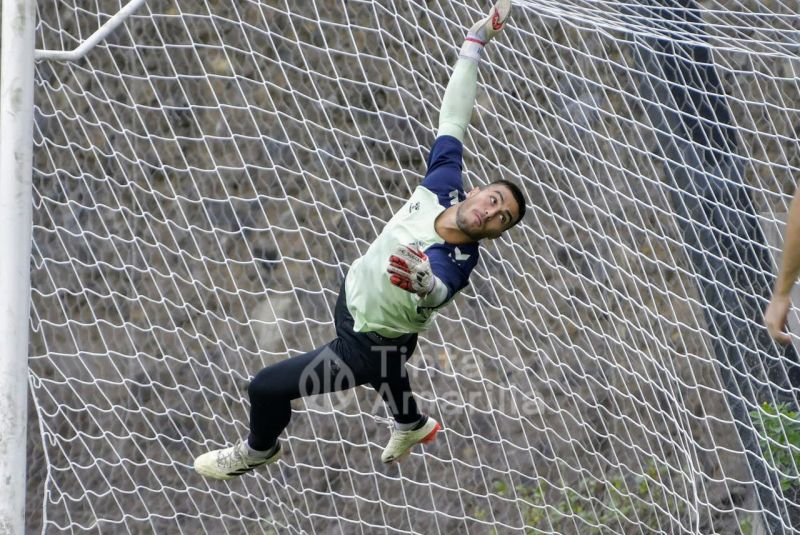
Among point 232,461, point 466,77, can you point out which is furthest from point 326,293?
point 466,77

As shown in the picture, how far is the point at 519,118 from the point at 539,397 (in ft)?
4.11

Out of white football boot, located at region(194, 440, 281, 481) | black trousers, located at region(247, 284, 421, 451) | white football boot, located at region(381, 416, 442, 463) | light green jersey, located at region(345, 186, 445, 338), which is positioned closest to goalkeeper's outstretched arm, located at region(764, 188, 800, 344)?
light green jersey, located at region(345, 186, 445, 338)

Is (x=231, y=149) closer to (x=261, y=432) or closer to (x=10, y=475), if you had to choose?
(x=261, y=432)

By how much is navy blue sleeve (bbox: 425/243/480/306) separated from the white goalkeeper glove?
24 centimetres

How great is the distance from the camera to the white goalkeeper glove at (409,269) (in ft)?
7.80

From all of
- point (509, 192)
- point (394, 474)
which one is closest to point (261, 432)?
point (509, 192)

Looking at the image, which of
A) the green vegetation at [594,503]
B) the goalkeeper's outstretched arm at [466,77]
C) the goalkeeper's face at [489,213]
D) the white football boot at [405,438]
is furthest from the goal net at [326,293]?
the goalkeeper's face at [489,213]

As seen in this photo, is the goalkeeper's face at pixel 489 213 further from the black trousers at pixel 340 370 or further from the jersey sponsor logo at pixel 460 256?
the black trousers at pixel 340 370

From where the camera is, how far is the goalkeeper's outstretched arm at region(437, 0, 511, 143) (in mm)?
2963

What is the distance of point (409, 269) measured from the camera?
2.38m

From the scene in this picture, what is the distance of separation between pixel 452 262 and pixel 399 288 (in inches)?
6.6

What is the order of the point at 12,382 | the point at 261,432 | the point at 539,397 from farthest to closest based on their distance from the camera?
the point at 539,397
the point at 261,432
the point at 12,382

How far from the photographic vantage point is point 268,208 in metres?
5.21

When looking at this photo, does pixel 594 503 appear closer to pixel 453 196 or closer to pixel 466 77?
pixel 453 196
